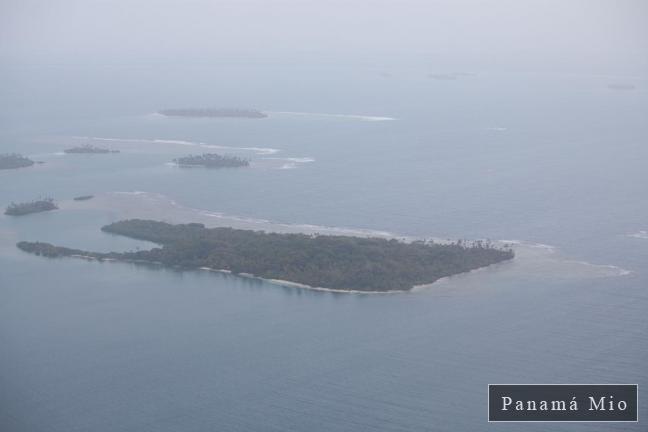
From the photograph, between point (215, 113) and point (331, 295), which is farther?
point (215, 113)

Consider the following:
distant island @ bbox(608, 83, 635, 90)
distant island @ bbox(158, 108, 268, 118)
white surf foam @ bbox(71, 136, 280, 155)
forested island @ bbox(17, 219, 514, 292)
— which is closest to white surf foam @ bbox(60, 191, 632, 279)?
forested island @ bbox(17, 219, 514, 292)

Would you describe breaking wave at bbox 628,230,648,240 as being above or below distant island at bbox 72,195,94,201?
below

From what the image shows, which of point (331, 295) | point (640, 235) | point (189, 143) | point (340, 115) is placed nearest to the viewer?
point (331, 295)

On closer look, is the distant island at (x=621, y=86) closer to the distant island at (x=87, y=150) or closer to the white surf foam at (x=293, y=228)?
the distant island at (x=87, y=150)

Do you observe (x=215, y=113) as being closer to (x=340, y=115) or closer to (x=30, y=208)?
(x=340, y=115)

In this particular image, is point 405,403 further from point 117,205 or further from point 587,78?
point 587,78

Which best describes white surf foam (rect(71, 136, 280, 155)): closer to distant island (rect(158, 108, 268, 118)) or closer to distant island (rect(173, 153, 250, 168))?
distant island (rect(173, 153, 250, 168))

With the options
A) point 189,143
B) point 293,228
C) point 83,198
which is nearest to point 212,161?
point 189,143
